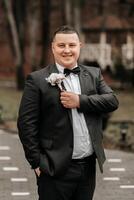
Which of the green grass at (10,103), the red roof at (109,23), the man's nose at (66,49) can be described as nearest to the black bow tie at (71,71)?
the man's nose at (66,49)

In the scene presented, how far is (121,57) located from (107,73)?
22.3ft

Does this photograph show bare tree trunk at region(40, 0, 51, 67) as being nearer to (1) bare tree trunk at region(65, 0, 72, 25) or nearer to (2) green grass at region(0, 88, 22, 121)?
(1) bare tree trunk at region(65, 0, 72, 25)

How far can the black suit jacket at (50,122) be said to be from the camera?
Result: 4.48 m

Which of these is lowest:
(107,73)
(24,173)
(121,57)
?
(107,73)

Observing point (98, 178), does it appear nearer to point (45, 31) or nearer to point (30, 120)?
point (30, 120)

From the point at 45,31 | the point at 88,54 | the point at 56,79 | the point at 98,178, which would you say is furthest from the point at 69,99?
the point at 88,54

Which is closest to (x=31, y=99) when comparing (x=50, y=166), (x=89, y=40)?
(x=50, y=166)

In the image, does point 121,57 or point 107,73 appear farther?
point 107,73

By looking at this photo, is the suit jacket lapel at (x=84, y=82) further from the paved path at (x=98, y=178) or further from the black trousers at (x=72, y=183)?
the paved path at (x=98, y=178)

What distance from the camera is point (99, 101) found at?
4570mm

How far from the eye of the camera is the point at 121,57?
3262cm

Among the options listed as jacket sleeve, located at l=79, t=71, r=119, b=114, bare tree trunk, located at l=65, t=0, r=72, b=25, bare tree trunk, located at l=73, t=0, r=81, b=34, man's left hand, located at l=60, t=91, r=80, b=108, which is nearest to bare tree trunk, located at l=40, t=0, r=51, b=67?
bare tree trunk, located at l=65, t=0, r=72, b=25

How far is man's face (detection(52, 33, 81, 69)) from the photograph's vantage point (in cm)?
452

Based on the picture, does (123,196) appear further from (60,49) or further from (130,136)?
(130,136)
